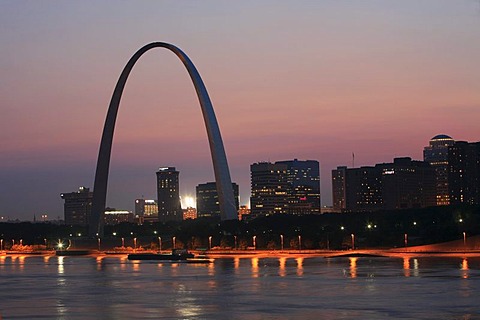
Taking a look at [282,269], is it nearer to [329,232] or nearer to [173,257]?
[173,257]

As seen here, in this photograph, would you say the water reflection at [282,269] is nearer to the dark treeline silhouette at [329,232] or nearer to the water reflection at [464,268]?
the water reflection at [464,268]

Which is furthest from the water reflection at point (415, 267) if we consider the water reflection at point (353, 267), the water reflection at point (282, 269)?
the water reflection at point (282, 269)

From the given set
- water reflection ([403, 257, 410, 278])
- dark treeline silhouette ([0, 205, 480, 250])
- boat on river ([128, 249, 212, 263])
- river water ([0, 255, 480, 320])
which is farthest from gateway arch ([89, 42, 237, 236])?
river water ([0, 255, 480, 320])

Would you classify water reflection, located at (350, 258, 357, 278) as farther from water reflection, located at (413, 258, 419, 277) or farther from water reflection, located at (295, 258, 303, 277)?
water reflection, located at (413, 258, 419, 277)

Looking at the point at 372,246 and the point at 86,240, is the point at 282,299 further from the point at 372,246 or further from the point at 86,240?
the point at 86,240

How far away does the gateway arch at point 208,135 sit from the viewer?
387 ft

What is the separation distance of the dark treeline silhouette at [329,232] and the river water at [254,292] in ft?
108

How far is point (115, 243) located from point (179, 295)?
89.3 metres

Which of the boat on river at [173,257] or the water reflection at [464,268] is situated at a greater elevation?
the boat on river at [173,257]

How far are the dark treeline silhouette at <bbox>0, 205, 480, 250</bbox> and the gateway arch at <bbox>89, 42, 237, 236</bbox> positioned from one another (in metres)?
4.96

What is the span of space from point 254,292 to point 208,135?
2520 inches

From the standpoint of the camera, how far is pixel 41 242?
16212 centimetres

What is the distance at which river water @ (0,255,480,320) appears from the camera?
4625 centimetres

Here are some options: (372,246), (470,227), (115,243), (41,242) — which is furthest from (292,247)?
(41,242)
